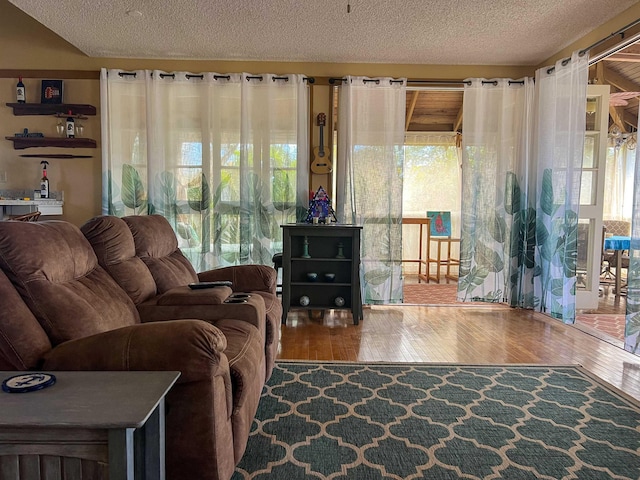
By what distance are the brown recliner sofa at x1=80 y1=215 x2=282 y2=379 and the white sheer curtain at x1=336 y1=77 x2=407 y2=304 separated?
2013mm

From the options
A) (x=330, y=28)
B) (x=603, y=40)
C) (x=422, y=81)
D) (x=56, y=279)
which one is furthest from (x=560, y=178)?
(x=56, y=279)

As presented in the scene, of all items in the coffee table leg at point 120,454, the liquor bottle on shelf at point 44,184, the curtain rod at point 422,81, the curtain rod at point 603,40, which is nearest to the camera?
the coffee table leg at point 120,454

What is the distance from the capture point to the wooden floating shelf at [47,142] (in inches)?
183

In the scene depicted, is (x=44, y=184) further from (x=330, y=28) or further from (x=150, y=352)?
(x=150, y=352)

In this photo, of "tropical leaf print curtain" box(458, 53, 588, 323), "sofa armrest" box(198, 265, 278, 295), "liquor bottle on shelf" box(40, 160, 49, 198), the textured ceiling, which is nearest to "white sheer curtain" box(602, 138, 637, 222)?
"tropical leaf print curtain" box(458, 53, 588, 323)

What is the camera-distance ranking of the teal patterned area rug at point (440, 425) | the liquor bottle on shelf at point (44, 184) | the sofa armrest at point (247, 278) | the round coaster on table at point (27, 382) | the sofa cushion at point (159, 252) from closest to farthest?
the round coaster on table at point (27, 382)
the teal patterned area rug at point (440, 425)
the sofa cushion at point (159, 252)
the sofa armrest at point (247, 278)
the liquor bottle on shelf at point (44, 184)

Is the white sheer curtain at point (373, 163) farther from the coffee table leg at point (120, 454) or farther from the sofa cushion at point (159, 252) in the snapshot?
the coffee table leg at point (120, 454)

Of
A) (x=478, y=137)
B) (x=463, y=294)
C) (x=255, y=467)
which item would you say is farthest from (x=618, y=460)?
(x=478, y=137)

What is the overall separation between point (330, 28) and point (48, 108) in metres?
2.96

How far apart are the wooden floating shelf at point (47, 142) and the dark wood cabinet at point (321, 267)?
2342 mm

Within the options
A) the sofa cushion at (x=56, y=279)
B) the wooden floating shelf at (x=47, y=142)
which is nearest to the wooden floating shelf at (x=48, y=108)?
the wooden floating shelf at (x=47, y=142)

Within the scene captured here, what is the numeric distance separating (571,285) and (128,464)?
160 inches

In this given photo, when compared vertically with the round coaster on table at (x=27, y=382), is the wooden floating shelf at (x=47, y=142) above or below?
above

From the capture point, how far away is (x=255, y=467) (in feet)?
6.15
